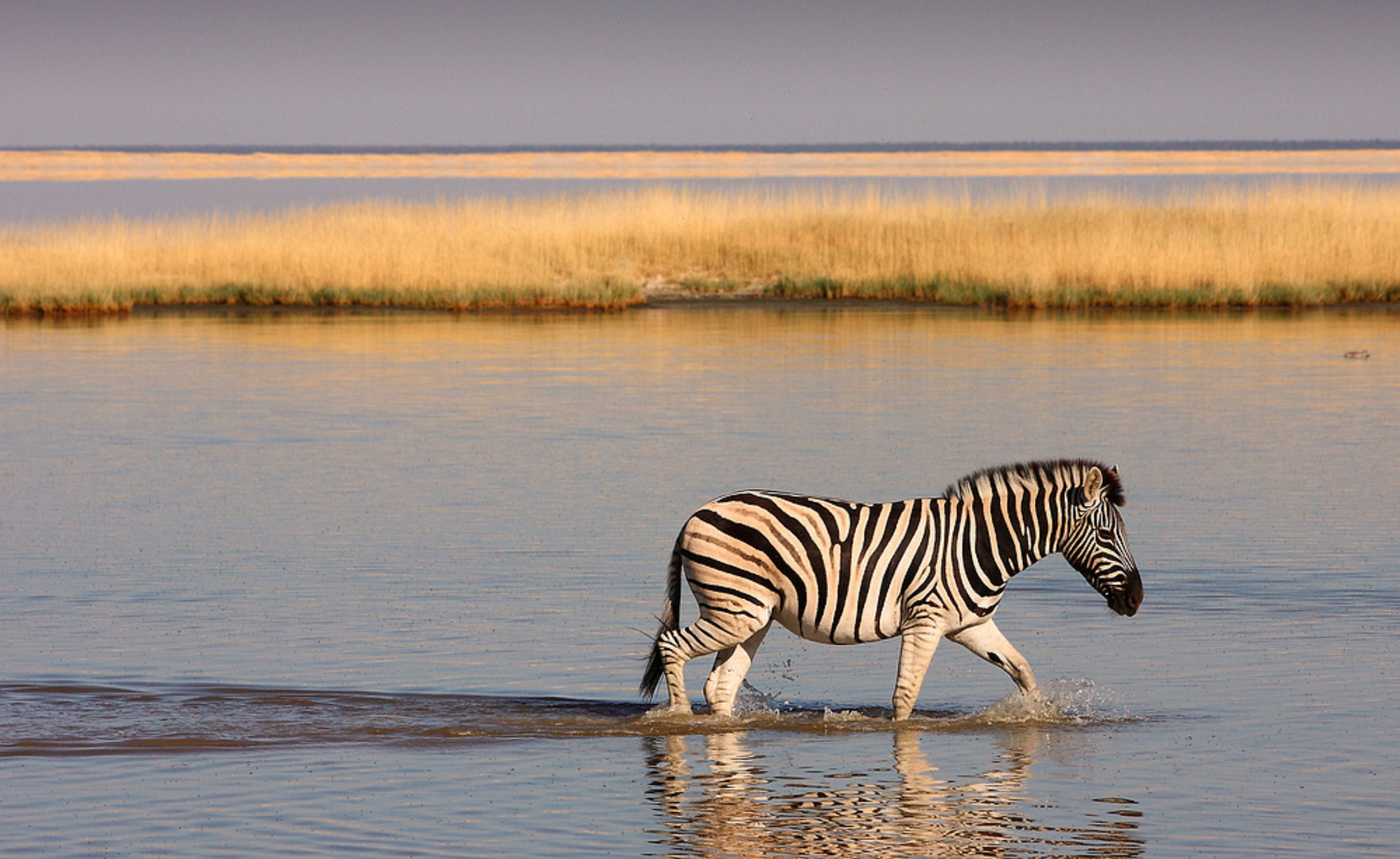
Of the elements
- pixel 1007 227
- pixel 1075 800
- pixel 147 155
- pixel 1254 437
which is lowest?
pixel 1075 800

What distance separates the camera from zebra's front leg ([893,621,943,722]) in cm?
898

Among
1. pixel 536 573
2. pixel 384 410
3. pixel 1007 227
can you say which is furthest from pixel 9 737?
pixel 1007 227

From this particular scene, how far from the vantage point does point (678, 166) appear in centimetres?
12538

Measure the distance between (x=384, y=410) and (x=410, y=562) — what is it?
26.8 ft

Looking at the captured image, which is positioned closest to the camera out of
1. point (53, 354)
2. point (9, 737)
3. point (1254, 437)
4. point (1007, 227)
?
point (9, 737)

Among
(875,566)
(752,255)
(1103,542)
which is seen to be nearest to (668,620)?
(875,566)

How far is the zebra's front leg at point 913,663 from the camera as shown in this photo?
8984mm

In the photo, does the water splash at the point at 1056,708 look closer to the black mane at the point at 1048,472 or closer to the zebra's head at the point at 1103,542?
the zebra's head at the point at 1103,542

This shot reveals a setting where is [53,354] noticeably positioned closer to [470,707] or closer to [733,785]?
[470,707]

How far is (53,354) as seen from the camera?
88.5 ft

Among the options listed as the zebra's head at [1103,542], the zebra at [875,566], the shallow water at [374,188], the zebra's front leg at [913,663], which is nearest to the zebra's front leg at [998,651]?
the zebra at [875,566]

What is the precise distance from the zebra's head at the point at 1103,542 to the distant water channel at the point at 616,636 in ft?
1.77

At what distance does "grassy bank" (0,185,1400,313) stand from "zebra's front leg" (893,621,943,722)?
25.7 meters

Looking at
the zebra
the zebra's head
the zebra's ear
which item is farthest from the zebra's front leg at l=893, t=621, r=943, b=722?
the zebra's ear
